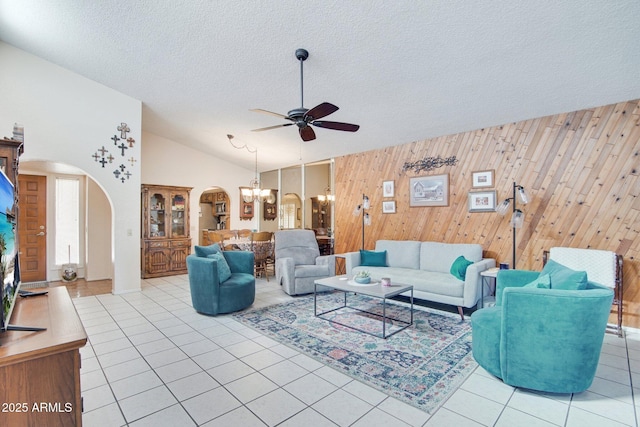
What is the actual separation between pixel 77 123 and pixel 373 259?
5254 millimetres

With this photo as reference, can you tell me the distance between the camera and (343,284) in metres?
3.90

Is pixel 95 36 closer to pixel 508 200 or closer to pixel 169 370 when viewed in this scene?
pixel 169 370

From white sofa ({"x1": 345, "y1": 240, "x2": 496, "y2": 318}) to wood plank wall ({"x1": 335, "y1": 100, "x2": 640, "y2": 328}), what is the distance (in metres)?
0.32

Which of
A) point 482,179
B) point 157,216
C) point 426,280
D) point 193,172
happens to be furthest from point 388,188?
point 157,216

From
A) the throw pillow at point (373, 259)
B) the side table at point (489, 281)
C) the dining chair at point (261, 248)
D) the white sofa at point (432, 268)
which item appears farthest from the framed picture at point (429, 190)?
the dining chair at point (261, 248)

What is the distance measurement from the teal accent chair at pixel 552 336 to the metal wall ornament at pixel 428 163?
9.78 ft

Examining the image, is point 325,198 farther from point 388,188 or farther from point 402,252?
point 402,252

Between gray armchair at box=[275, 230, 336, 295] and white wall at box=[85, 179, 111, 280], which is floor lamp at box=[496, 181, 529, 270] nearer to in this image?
gray armchair at box=[275, 230, 336, 295]

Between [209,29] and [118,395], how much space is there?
356 cm

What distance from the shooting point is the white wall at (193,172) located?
7113 millimetres

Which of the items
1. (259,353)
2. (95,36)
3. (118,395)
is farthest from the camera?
(95,36)

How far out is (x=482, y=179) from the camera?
4.68 m

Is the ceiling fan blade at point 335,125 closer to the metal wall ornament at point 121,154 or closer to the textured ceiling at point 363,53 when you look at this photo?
the textured ceiling at point 363,53

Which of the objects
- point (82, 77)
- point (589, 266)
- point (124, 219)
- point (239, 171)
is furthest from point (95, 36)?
point (589, 266)
